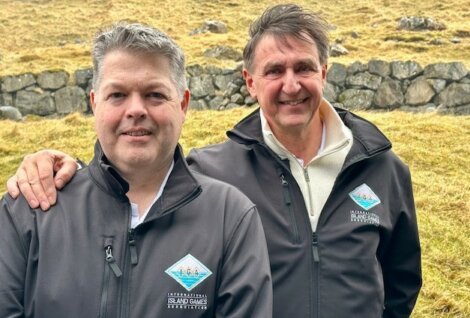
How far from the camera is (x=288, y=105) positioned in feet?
10.1

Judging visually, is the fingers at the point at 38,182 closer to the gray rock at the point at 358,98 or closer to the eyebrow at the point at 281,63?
the eyebrow at the point at 281,63

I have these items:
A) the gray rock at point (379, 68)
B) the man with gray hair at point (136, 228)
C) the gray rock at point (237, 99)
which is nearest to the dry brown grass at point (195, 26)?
the gray rock at point (379, 68)

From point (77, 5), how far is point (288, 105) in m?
43.1

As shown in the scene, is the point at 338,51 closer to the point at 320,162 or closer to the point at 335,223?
the point at 320,162

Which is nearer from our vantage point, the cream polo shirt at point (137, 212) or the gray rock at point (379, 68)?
the cream polo shirt at point (137, 212)

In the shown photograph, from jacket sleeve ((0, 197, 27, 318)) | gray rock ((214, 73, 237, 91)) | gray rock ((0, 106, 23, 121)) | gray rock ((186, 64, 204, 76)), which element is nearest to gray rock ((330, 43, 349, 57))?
gray rock ((214, 73, 237, 91))

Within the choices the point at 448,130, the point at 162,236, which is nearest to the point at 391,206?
the point at 162,236

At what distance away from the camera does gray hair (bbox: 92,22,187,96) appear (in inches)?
97.8

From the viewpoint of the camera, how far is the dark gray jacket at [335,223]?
2.85 meters

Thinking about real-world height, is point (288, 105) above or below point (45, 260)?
above

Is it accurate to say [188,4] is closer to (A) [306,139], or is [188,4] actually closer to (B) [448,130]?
(B) [448,130]

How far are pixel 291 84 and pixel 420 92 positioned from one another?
1489 centimetres

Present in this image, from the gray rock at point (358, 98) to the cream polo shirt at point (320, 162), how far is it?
1424 cm

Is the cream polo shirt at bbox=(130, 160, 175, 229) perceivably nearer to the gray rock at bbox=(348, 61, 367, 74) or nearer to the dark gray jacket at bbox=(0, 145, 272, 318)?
the dark gray jacket at bbox=(0, 145, 272, 318)
